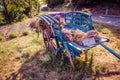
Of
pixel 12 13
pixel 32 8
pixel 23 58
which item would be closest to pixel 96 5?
pixel 32 8

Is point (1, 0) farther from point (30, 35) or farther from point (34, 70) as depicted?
point (34, 70)

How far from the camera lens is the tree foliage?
41.8 ft

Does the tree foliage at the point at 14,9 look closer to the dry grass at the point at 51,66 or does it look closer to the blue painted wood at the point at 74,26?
the dry grass at the point at 51,66

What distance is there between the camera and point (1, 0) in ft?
40.4

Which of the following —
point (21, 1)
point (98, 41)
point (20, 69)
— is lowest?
point (20, 69)

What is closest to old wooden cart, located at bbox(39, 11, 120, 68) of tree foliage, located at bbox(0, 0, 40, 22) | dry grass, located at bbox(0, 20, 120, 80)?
dry grass, located at bbox(0, 20, 120, 80)

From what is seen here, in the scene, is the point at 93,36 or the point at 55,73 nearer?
the point at 93,36

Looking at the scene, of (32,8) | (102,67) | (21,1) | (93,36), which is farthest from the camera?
(32,8)

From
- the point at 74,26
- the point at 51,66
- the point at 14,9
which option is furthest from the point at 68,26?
the point at 14,9

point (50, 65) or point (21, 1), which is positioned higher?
point (21, 1)

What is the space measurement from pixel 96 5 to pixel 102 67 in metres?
8.68

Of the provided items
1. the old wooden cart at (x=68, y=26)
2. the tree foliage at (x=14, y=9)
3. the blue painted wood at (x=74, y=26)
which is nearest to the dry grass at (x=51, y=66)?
the old wooden cart at (x=68, y=26)

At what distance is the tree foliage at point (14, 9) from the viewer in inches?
502

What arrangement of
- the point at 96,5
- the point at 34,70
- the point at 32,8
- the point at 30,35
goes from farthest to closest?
the point at 32,8, the point at 96,5, the point at 30,35, the point at 34,70
